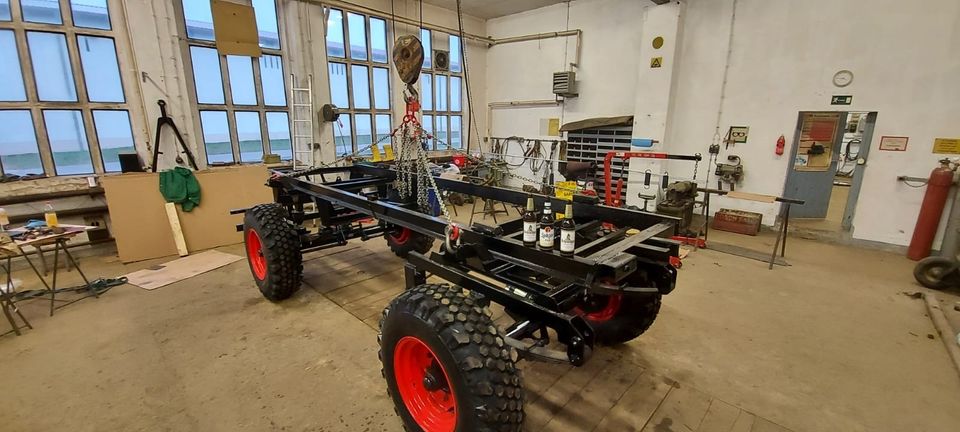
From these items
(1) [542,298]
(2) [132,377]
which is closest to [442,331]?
(1) [542,298]

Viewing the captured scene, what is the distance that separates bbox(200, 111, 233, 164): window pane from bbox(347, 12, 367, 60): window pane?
2.44 metres

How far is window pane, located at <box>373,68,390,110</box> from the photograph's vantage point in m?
7.41

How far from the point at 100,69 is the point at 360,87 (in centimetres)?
351

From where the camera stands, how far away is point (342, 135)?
267 inches

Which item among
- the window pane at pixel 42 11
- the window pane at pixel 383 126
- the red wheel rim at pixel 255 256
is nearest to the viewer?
the red wheel rim at pixel 255 256

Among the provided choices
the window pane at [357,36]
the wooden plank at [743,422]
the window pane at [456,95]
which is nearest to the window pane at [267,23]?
the window pane at [357,36]

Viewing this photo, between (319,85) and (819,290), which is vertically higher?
(319,85)

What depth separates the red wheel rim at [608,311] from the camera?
259cm

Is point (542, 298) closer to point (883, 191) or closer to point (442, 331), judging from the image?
point (442, 331)

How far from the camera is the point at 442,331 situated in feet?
5.09

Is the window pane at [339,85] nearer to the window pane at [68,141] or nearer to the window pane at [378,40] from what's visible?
the window pane at [378,40]

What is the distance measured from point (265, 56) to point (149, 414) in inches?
212

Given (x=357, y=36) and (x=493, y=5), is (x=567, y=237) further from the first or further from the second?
(x=493, y=5)

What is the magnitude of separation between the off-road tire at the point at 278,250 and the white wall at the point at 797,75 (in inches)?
223
